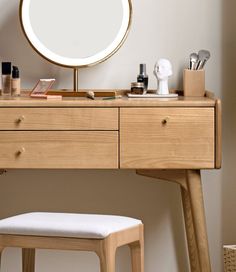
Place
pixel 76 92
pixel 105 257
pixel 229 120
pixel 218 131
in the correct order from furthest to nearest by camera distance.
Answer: pixel 229 120 → pixel 76 92 → pixel 218 131 → pixel 105 257

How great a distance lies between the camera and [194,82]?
3146mm

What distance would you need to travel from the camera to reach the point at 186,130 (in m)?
2.79

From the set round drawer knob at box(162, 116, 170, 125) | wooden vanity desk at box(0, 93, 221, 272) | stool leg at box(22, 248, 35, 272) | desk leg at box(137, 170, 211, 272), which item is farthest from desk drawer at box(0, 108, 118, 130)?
stool leg at box(22, 248, 35, 272)

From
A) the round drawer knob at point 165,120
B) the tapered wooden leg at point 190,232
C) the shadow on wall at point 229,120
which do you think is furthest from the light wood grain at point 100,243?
the shadow on wall at point 229,120

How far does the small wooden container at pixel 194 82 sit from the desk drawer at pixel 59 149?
484 mm

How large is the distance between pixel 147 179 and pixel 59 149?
0.64 metres

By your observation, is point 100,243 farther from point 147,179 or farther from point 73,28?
point 73,28

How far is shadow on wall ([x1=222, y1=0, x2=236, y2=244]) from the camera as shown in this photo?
10.7ft

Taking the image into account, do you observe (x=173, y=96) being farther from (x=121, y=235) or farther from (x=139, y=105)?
(x=121, y=235)

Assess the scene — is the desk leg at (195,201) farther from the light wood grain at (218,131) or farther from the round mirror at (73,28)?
the round mirror at (73,28)

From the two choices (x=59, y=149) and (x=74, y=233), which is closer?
(x=74, y=233)


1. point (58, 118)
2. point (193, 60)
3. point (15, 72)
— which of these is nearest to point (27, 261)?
point (58, 118)

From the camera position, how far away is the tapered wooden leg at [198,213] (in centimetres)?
287

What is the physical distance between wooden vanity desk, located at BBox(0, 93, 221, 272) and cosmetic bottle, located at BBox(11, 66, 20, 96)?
0.33 metres
